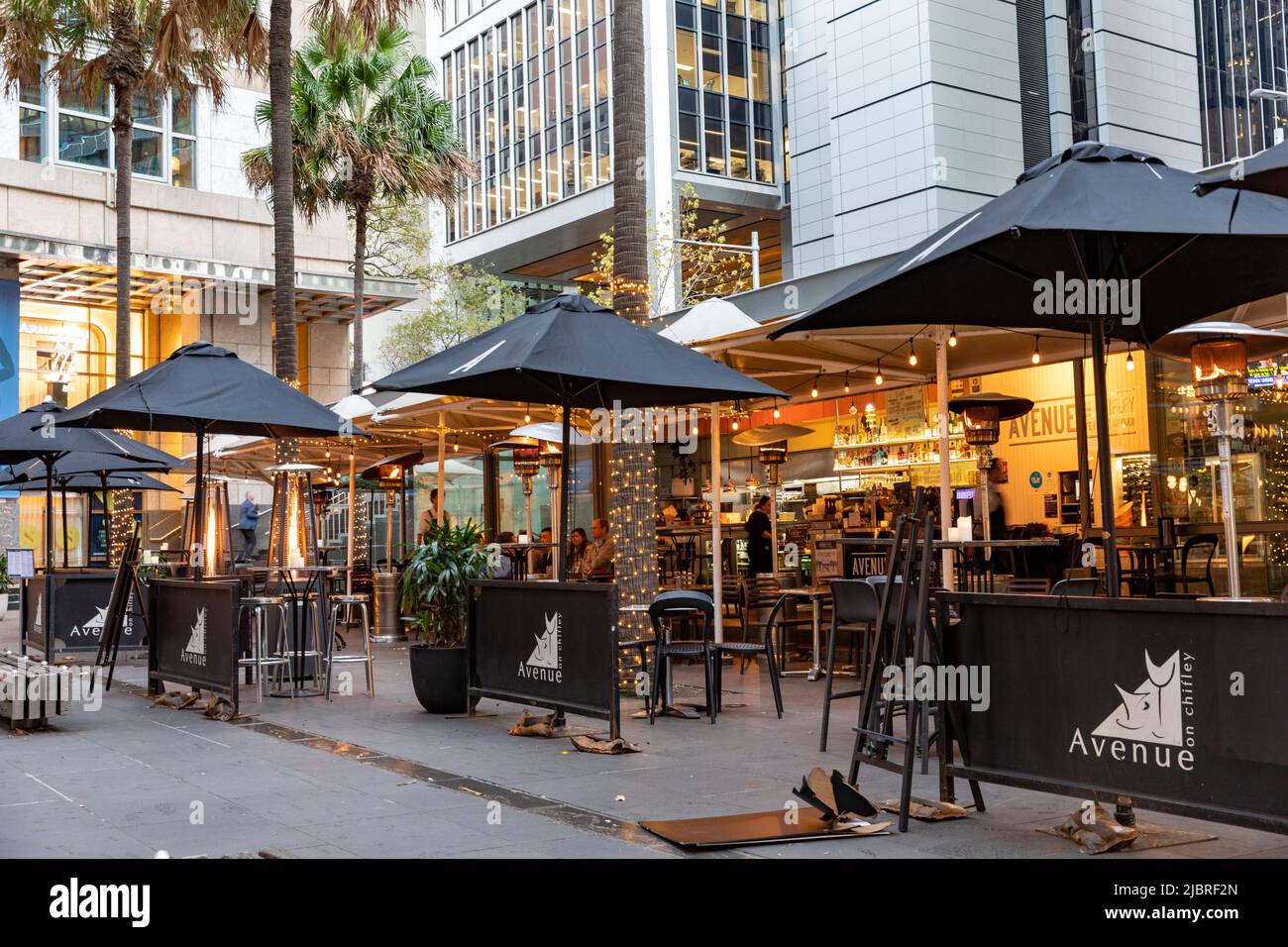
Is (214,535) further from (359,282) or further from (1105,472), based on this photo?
(359,282)

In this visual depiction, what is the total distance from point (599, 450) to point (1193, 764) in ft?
55.6

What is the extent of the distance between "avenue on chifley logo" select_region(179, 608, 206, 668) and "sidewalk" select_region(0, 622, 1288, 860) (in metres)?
0.49

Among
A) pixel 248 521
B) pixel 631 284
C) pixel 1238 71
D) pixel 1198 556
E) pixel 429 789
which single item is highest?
pixel 1238 71

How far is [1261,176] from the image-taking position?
4.71m

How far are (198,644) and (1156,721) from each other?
8.12 metres

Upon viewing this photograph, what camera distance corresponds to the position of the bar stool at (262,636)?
10.7m

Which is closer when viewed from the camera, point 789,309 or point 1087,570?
point 1087,570

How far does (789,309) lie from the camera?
13039 millimetres

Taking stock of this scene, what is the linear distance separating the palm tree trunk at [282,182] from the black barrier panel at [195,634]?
558 centimetres

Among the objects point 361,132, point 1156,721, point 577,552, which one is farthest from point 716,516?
point 361,132

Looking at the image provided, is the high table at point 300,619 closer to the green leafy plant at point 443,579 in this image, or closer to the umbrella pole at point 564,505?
the green leafy plant at point 443,579

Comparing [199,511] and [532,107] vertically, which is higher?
[532,107]
